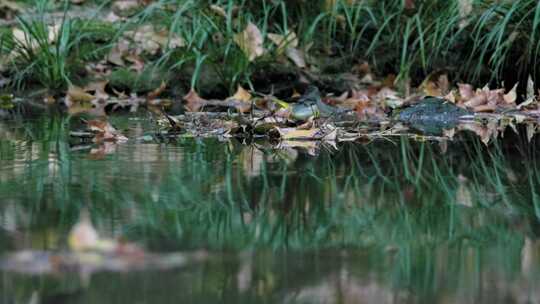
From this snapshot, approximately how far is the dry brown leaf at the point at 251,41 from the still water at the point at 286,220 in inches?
91.3

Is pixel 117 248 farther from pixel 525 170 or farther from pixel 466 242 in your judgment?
pixel 525 170

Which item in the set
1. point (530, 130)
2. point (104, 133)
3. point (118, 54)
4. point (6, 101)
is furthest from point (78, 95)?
point (530, 130)

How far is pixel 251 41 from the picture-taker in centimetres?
531

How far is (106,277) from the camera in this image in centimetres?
128

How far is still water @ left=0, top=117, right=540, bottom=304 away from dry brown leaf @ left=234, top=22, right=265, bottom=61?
2.32 m

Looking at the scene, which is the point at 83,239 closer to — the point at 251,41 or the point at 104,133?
the point at 104,133

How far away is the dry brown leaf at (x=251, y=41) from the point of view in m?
5.28

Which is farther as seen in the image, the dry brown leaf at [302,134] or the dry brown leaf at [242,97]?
the dry brown leaf at [242,97]

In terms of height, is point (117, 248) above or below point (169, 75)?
below

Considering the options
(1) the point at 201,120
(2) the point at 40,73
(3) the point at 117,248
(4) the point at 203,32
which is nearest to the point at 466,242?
(3) the point at 117,248

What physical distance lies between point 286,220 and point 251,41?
365 centimetres

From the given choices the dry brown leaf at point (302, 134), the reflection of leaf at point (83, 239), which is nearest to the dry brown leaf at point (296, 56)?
the dry brown leaf at point (302, 134)

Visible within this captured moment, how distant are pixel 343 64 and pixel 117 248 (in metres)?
4.52

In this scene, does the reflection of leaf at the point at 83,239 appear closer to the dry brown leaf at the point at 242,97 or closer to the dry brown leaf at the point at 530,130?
the dry brown leaf at the point at 530,130
